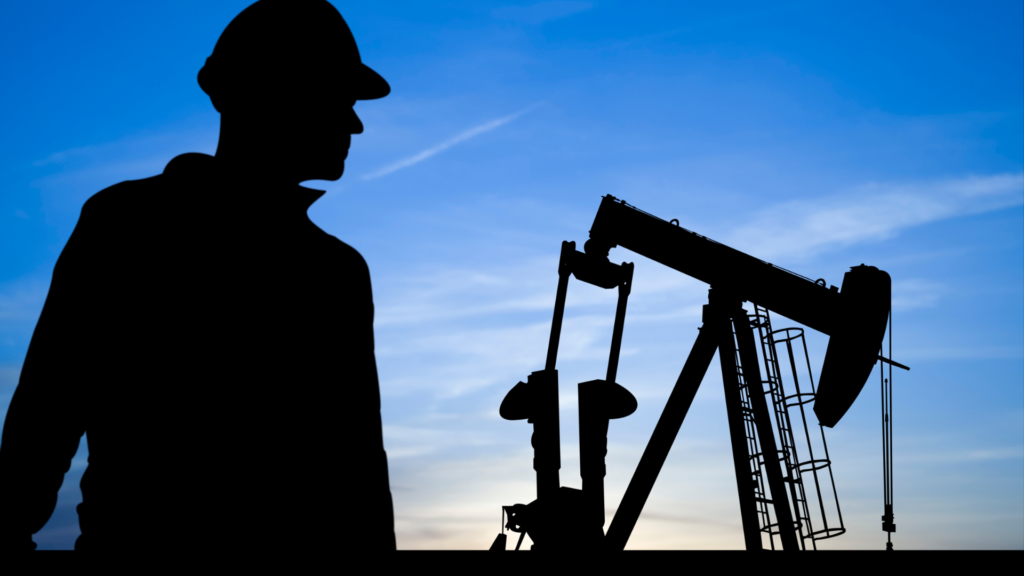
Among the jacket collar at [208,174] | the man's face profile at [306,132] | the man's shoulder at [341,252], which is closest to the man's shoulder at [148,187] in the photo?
the jacket collar at [208,174]

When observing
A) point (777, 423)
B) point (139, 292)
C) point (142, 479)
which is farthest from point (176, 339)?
point (777, 423)

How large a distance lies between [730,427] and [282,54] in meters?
9.35

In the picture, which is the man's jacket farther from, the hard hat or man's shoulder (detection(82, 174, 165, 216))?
the hard hat

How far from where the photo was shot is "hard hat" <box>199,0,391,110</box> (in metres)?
1.31

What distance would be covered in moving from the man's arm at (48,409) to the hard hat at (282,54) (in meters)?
0.38

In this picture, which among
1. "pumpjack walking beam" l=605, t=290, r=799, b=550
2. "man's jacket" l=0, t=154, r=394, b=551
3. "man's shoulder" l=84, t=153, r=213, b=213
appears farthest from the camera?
"pumpjack walking beam" l=605, t=290, r=799, b=550

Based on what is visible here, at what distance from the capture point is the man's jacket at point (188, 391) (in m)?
1.11

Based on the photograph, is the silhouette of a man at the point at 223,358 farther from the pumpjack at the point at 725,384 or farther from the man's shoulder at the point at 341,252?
the pumpjack at the point at 725,384

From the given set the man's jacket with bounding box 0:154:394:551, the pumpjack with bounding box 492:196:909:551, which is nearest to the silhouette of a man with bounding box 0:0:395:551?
the man's jacket with bounding box 0:154:394:551

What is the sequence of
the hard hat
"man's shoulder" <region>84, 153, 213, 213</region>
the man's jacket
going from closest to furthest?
1. the man's jacket
2. "man's shoulder" <region>84, 153, 213, 213</region>
3. the hard hat

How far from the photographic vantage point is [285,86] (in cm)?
131

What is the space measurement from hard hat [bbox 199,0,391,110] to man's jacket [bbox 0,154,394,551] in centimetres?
17

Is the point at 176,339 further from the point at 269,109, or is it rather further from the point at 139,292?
the point at 269,109

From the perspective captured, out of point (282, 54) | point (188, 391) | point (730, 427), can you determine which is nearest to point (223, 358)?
point (188, 391)
